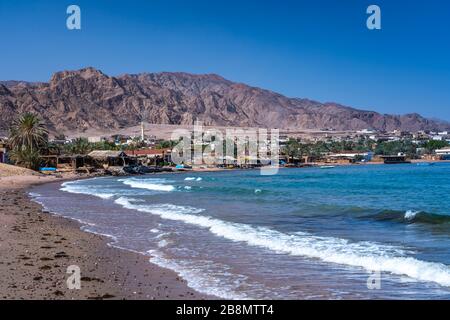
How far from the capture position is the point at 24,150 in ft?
216

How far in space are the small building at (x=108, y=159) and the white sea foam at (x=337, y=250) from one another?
6862 cm

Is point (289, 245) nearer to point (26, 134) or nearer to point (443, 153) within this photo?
point (26, 134)

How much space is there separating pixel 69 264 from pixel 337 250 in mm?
6578

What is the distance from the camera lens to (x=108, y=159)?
88.9 metres

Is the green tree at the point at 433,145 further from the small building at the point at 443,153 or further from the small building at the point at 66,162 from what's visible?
the small building at the point at 66,162

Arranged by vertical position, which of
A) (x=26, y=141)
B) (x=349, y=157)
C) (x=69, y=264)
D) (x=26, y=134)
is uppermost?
(x=26, y=134)

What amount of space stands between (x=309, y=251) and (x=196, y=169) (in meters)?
89.6

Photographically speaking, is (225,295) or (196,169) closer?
(225,295)

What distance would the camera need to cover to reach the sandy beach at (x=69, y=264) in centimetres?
957

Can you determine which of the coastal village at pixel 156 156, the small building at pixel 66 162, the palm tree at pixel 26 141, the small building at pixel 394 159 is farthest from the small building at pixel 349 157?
the palm tree at pixel 26 141

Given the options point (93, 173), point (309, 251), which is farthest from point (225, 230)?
point (93, 173)

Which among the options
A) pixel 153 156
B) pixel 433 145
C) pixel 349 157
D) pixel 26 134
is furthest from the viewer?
pixel 433 145

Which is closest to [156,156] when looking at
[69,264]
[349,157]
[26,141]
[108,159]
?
[108,159]
